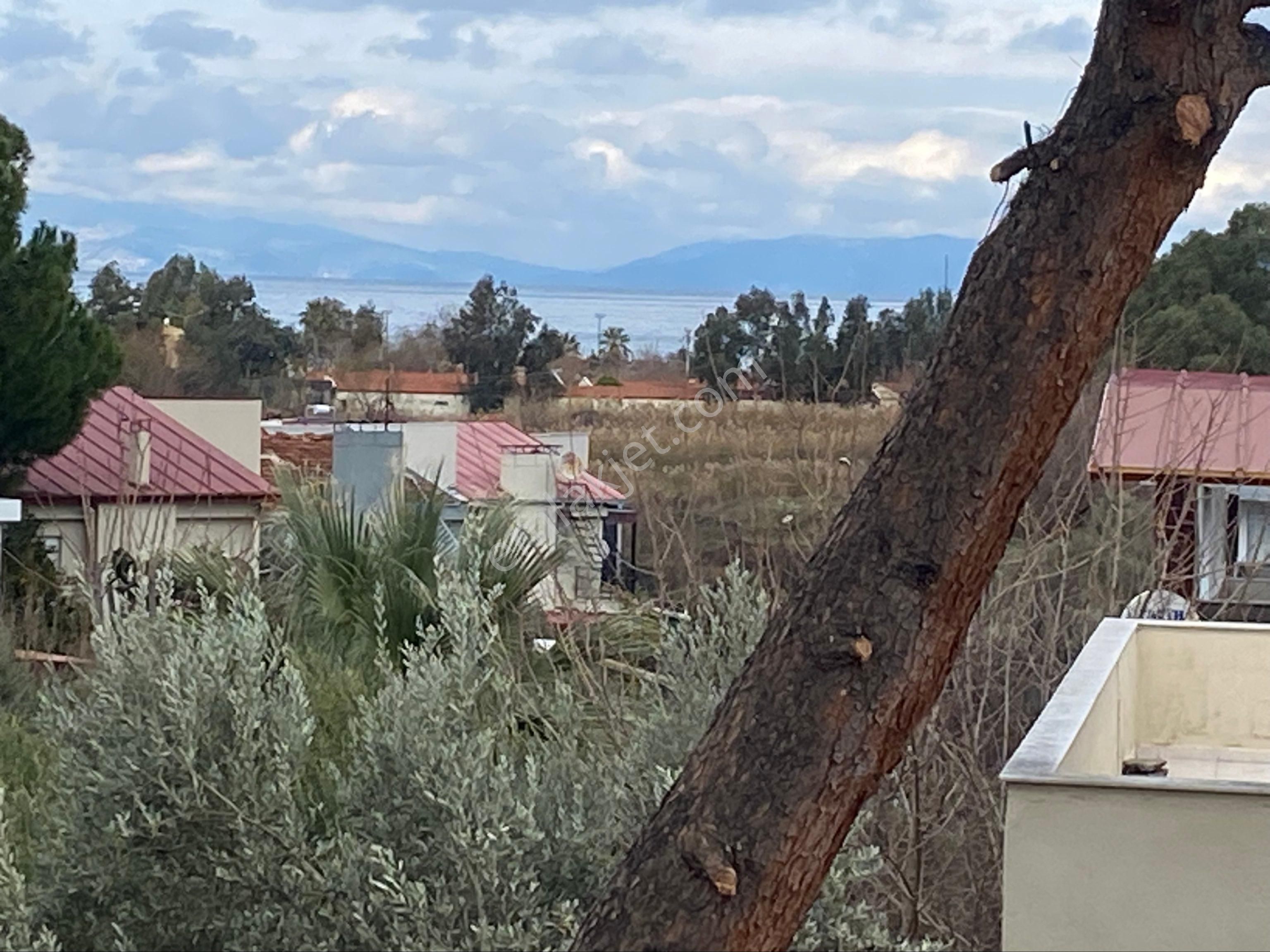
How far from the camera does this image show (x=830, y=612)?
2711mm

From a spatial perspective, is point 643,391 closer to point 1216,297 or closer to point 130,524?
point 1216,297

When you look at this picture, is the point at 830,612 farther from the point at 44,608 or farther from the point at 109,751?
the point at 44,608

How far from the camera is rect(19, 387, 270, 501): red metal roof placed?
83.7 ft

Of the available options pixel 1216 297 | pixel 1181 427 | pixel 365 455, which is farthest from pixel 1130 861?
pixel 1216 297

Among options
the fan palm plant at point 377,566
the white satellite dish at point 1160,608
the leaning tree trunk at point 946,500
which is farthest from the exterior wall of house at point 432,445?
the leaning tree trunk at point 946,500

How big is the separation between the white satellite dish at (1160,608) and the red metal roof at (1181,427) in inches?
25.1


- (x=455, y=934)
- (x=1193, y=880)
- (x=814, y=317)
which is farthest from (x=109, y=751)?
(x=814, y=317)

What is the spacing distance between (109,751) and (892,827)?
4.03 metres

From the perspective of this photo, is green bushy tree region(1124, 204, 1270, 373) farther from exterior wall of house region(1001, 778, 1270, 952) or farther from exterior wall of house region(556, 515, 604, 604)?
exterior wall of house region(1001, 778, 1270, 952)

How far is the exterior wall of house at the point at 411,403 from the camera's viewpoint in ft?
116

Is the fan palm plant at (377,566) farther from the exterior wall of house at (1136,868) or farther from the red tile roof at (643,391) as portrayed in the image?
the exterior wall of house at (1136,868)

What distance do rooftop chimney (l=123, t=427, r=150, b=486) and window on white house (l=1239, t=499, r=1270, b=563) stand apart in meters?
16.1

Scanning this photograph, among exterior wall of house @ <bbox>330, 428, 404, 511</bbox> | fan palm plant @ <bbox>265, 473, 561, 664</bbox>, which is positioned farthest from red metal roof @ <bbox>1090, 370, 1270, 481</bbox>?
exterior wall of house @ <bbox>330, 428, 404, 511</bbox>

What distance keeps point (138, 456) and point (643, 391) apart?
23.7 feet
